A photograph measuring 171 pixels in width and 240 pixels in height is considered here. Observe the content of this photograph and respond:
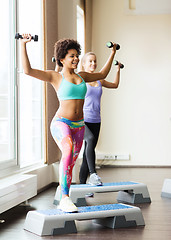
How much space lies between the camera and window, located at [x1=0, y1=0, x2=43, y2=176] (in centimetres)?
388

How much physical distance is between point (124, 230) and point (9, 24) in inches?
86.3

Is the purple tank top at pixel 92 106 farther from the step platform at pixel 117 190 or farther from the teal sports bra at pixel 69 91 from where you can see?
the teal sports bra at pixel 69 91

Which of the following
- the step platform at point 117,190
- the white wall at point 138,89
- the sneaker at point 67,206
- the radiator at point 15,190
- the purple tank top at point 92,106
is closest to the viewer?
the sneaker at point 67,206

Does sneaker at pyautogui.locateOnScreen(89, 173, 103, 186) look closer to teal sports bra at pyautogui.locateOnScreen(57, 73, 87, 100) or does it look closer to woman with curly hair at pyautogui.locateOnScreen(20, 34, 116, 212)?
woman with curly hair at pyautogui.locateOnScreen(20, 34, 116, 212)

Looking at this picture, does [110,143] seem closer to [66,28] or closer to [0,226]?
[66,28]

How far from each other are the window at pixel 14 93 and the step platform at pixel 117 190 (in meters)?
0.63

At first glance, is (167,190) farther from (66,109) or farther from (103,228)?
(66,109)

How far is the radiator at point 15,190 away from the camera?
3080mm

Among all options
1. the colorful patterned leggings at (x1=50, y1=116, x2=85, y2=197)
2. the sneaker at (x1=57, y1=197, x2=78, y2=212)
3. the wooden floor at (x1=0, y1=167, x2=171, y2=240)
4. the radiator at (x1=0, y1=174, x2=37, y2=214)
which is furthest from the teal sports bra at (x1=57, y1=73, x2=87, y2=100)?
the wooden floor at (x1=0, y1=167, x2=171, y2=240)

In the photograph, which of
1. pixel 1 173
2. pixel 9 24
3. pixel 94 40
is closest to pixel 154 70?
pixel 94 40

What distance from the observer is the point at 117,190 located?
3.80 meters

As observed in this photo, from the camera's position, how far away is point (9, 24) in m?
3.99

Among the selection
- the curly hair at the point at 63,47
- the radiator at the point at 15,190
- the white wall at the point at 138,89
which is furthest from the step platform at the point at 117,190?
the white wall at the point at 138,89

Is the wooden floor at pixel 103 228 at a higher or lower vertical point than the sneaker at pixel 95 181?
lower
